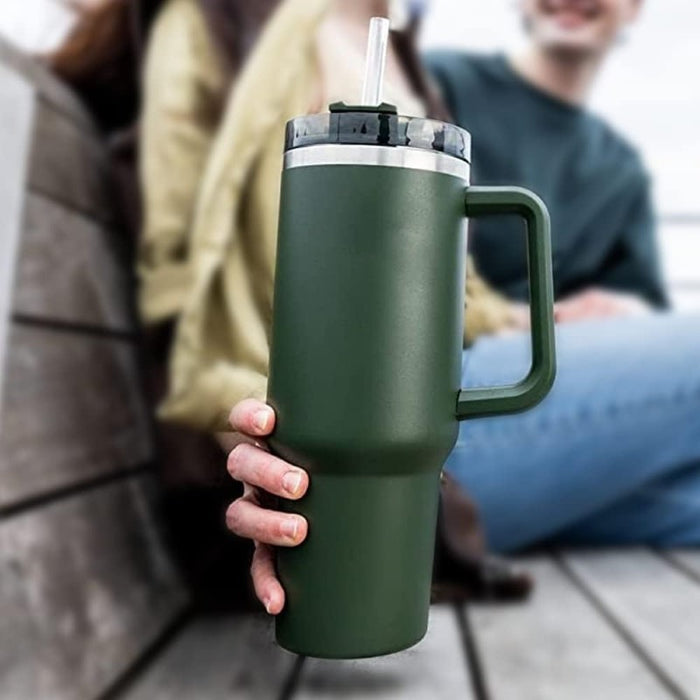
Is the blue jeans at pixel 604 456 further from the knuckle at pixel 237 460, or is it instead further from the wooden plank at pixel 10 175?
the wooden plank at pixel 10 175

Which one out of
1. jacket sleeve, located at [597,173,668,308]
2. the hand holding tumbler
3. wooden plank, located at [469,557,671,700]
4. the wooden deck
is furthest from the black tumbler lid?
jacket sleeve, located at [597,173,668,308]

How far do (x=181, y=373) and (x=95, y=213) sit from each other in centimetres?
57

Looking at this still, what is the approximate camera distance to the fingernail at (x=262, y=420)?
0.37 ft

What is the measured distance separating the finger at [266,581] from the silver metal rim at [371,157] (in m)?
0.04

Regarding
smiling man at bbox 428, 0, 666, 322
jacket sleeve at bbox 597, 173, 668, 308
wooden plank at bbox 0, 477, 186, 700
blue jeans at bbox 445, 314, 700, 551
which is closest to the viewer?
smiling man at bbox 428, 0, 666, 322

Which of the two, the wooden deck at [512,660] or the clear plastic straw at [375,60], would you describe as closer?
the clear plastic straw at [375,60]

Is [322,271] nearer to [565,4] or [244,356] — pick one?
[244,356]

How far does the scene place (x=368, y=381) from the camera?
0.11m

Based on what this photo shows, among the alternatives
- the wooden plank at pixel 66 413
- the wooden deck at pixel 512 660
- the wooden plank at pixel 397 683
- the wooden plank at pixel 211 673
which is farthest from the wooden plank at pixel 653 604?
the wooden plank at pixel 66 413

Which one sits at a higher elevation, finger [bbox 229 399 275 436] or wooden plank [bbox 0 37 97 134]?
wooden plank [bbox 0 37 97 134]

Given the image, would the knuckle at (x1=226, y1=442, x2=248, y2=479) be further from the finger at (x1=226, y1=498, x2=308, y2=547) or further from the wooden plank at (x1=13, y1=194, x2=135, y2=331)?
the wooden plank at (x1=13, y1=194, x2=135, y2=331)

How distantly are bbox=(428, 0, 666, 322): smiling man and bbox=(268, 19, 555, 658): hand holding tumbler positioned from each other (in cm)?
2

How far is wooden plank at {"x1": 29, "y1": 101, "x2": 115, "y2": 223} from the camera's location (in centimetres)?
73

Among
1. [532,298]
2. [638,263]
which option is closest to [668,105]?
[638,263]
